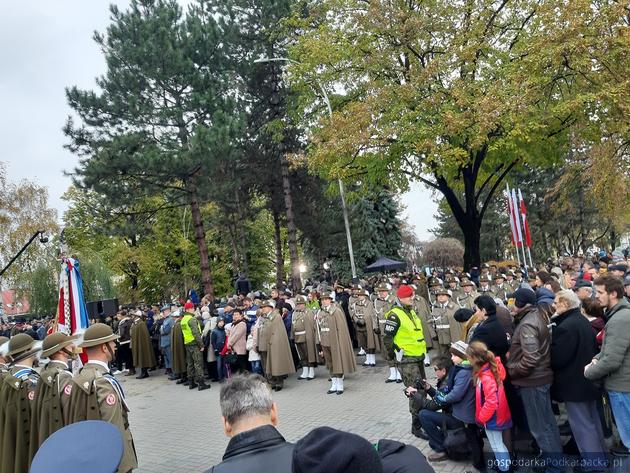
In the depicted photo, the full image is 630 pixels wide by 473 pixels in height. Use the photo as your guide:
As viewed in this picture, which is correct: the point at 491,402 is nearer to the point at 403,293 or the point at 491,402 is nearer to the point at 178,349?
the point at 403,293

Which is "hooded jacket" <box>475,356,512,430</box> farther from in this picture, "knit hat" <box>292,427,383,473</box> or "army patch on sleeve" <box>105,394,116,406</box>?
"knit hat" <box>292,427,383,473</box>

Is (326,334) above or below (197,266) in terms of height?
below

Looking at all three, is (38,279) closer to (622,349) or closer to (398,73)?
(398,73)

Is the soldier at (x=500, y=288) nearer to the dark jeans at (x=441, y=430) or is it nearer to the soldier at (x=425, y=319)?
the soldier at (x=425, y=319)

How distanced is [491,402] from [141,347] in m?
13.2

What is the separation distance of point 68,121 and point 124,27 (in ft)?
14.8

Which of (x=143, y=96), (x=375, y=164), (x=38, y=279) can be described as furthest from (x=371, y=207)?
(x=38, y=279)

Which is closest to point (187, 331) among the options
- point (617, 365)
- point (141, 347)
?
point (141, 347)

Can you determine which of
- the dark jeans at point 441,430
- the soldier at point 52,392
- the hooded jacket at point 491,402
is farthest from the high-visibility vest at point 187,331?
the hooded jacket at point 491,402

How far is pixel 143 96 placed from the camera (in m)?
19.9

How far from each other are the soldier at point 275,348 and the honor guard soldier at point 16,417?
6.28 meters

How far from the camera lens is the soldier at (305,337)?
39.4 feet

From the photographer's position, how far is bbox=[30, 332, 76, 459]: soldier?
505 centimetres

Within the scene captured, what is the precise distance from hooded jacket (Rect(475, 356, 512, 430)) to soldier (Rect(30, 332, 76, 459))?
4460 millimetres
